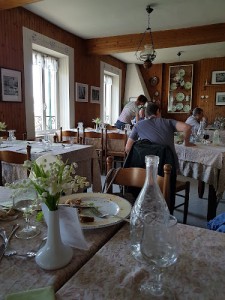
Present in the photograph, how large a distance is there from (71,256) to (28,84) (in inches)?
167

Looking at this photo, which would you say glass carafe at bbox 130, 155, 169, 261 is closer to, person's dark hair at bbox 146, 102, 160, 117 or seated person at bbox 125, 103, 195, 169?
seated person at bbox 125, 103, 195, 169

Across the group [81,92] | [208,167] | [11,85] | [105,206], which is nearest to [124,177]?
[105,206]

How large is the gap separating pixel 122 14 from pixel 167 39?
1.28 meters

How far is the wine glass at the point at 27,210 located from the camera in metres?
0.86

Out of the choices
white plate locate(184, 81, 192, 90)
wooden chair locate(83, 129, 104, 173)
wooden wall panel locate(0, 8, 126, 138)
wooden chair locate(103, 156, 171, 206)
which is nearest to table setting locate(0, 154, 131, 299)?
wooden chair locate(103, 156, 171, 206)

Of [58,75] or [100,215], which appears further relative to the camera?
[58,75]

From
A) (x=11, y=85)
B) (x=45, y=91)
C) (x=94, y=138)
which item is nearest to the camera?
(x=11, y=85)

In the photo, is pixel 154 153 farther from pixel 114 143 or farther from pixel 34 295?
pixel 114 143

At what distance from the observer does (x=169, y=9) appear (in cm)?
413

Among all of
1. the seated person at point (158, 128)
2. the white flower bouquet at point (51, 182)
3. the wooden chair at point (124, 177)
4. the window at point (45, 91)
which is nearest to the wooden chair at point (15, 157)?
the wooden chair at point (124, 177)

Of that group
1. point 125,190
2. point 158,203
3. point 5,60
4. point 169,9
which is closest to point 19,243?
point 158,203

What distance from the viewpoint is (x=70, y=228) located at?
0.76 m

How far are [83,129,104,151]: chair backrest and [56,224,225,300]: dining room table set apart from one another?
363cm

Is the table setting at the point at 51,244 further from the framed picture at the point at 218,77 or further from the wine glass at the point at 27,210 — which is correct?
the framed picture at the point at 218,77
